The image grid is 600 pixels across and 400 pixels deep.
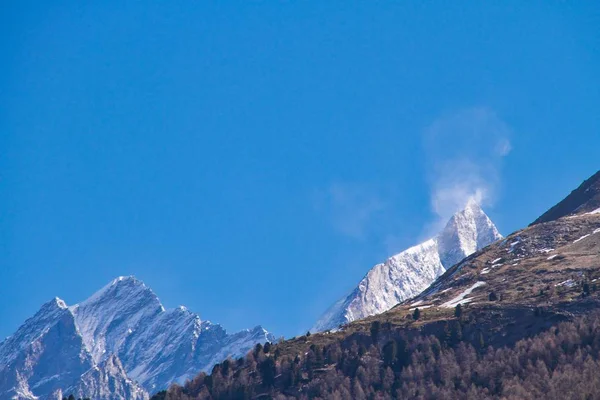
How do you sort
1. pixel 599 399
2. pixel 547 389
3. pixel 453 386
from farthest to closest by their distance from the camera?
pixel 453 386 → pixel 547 389 → pixel 599 399

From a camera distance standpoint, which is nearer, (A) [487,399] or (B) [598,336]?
(A) [487,399]

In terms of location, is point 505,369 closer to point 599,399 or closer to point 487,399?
point 487,399

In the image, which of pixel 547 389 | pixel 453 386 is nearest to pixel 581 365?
pixel 547 389

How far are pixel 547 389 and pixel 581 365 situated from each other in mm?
11104

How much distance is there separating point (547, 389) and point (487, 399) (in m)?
11.9

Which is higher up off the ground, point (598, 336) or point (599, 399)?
point (598, 336)

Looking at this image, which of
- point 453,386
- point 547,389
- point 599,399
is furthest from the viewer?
point 453,386

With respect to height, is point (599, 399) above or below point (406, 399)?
below

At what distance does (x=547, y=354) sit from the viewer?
19875cm

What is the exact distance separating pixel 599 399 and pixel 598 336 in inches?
1330

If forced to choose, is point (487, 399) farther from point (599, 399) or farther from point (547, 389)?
point (599, 399)

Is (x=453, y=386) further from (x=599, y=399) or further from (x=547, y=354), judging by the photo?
(x=599, y=399)

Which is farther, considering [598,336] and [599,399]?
[598,336]

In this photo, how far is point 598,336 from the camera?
200 meters
